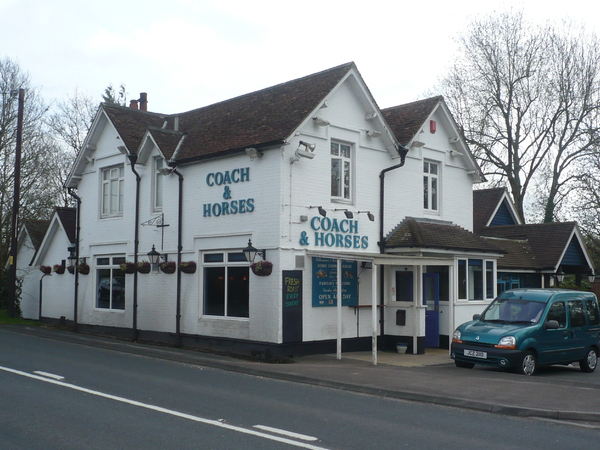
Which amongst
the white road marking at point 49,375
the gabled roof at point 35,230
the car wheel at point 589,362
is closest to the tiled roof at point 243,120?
the white road marking at point 49,375

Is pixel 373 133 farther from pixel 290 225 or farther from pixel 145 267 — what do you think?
pixel 145 267

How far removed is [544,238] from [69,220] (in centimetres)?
1870

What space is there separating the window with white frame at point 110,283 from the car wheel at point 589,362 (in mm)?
13774

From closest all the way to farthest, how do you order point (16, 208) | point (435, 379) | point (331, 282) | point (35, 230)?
point (435, 379), point (331, 282), point (16, 208), point (35, 230)

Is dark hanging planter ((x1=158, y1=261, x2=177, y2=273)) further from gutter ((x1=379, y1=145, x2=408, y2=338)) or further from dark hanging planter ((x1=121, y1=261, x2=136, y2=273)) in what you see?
gutter ((x1=379, y1=145, x2=408, y2=338))

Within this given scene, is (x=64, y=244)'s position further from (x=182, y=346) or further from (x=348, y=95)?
(x=348, y=95)

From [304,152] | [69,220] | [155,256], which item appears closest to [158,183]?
[155,256]

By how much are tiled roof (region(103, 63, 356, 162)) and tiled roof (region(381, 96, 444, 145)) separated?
2854mm

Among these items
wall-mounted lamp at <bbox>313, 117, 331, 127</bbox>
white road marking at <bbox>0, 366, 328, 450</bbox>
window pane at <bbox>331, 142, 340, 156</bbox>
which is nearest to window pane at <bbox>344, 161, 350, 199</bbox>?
window pane at <bbox>331, 142, 340, 156</bbox>

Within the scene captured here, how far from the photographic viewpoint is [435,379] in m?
13.3

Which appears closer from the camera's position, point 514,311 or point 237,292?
point 514,311

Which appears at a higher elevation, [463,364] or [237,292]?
[237,292]

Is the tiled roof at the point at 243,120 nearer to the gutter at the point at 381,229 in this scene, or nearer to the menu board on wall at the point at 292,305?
the gutter at the point at 381,229

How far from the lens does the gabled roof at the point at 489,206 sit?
101ft
